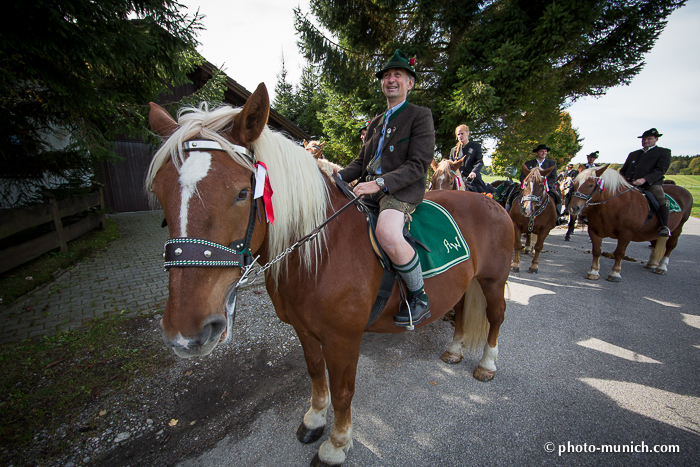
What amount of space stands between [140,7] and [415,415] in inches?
264

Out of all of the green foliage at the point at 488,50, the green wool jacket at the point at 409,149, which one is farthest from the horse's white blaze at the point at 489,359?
the green foliage at the point at 488,50

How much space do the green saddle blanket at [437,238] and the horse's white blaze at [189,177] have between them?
1474mm

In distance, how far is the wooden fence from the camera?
452cm

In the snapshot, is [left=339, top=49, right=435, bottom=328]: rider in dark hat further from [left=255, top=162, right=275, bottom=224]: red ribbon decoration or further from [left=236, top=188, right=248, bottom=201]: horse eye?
[left=236, top=188, right=248, bottom=201]: horse eye

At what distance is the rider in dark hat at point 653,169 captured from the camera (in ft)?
18.5

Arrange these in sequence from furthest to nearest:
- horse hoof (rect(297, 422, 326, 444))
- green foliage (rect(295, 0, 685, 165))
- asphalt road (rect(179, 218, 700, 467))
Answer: green foliage (rect(295, 0, 685, 165)), horse hoof (rect(297, 422, 326, 444)), asphalt road (rect(179, 218, 700, 467))

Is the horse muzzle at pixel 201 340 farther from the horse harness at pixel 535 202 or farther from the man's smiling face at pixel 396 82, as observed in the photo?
the horse harness at pixel 535 202

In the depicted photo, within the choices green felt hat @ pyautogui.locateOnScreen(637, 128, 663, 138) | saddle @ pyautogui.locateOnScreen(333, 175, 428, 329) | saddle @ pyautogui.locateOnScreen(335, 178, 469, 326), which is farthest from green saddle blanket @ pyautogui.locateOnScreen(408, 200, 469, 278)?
green felt hat @ pyautogui.locateOnScreen(637, 128, 663, 138)

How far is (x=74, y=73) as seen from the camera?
378 centimetres

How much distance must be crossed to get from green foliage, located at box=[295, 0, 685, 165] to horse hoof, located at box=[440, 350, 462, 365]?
26.3ft

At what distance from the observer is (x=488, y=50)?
826cm

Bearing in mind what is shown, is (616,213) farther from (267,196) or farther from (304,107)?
(304,107)

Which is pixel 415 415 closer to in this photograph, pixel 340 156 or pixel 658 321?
pixel 658 321

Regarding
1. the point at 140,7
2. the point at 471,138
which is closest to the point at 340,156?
the point at 471,138
